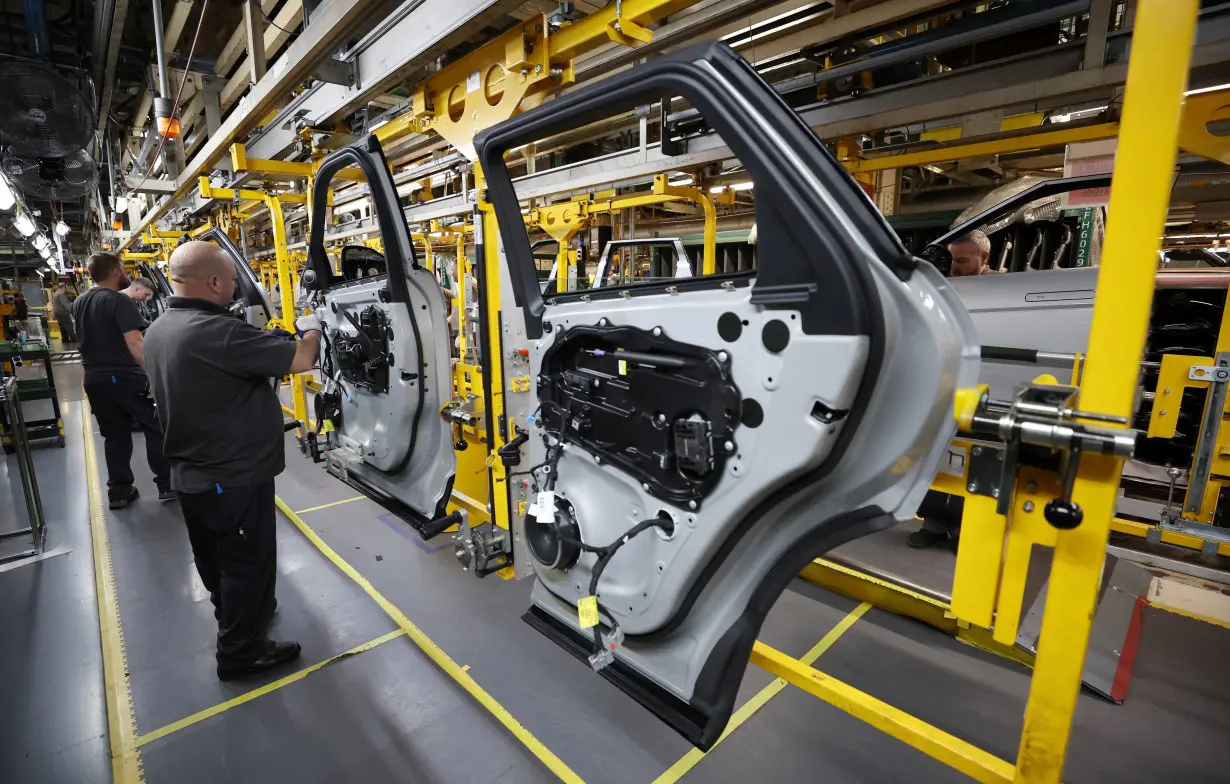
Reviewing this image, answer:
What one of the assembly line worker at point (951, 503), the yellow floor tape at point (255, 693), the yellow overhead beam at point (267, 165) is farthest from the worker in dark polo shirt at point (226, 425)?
the assembly line worker at point (951, 503)

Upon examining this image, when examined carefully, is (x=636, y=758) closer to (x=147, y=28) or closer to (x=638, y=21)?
(x=638, y=21)

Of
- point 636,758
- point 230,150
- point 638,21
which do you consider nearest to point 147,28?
point 230,150

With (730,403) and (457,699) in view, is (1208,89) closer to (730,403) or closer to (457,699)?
(730,403)

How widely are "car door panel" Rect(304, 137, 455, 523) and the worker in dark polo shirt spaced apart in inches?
24.5

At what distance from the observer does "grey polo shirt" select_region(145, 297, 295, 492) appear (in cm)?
222

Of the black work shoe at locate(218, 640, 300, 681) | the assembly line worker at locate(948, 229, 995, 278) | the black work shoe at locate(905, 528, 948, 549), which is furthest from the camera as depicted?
the black work shoe at locate(905, 528, 948, 549)

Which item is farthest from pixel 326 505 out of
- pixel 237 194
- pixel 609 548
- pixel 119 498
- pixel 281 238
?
pixel 609 548

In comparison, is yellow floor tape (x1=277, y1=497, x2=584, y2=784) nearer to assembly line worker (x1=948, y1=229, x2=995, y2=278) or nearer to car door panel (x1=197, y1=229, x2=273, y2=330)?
car door panel (x1=197, y1=229, x2=273, y2=330)

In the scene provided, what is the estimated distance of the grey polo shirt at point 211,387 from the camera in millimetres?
2223

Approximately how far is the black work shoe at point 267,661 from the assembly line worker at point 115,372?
2.80 meters

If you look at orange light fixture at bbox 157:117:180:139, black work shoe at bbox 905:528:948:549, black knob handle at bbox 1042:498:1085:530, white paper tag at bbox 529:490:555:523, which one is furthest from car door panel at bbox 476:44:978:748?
orange light fixture at bbox 157:117:180:139

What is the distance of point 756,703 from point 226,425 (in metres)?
2.57

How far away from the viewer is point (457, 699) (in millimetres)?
2332

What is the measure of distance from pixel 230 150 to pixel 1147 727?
6572mm
